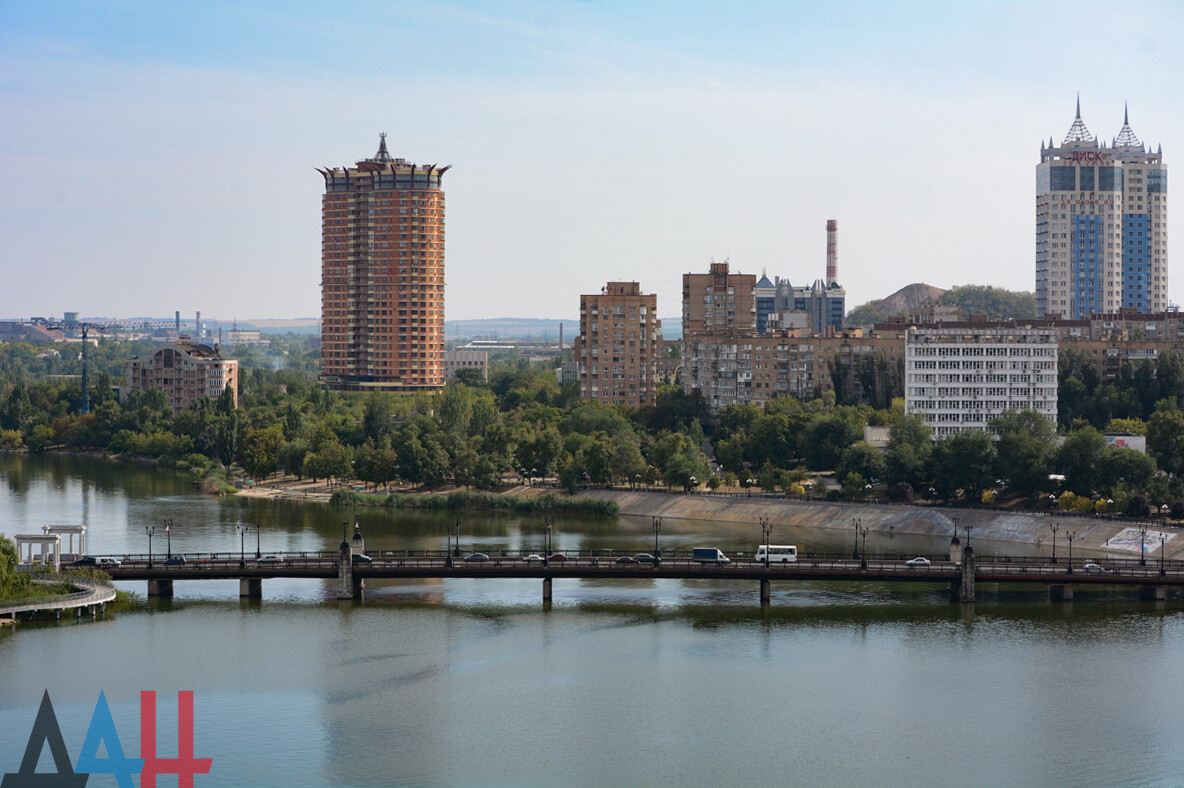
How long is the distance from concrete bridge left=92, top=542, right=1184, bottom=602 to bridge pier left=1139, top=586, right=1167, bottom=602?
1.6 inches

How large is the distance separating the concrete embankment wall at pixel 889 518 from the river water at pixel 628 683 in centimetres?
1451

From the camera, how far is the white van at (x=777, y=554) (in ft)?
224

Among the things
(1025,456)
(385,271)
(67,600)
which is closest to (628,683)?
(67,600)

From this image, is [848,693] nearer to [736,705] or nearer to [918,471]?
[736,705]

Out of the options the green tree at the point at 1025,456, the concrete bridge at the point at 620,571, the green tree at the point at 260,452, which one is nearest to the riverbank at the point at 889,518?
the green tree at the point at 1025,456

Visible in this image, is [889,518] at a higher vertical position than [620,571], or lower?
lower

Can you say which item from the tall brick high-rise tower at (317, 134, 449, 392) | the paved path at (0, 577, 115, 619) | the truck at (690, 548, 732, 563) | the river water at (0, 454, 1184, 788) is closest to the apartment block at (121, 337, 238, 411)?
the tall brick high-rise tower at (317, 134, 449, 392)

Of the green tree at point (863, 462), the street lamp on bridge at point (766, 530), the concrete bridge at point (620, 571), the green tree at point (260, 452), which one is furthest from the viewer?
the green tree at point (260, 452)

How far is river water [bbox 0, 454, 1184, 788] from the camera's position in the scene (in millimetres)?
44156

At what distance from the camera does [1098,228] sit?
18525 cm

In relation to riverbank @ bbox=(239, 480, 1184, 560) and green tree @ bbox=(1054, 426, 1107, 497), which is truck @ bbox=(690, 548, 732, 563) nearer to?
riverbank @ bbox=(239, 480, 1184, 560)

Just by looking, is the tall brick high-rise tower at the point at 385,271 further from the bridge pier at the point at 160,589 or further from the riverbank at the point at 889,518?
the bridge pier at the point at 160,589

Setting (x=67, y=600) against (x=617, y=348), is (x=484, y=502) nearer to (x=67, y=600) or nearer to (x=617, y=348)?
(x=617, y=348)

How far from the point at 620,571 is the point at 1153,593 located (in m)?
21.8
